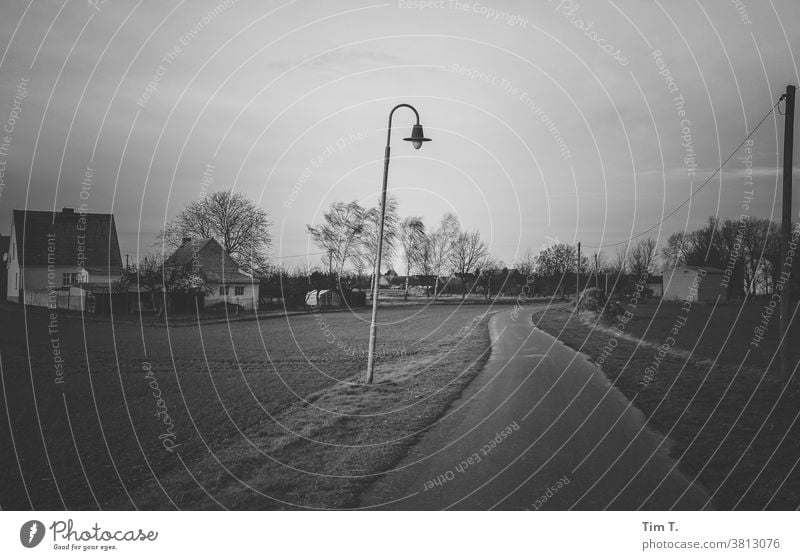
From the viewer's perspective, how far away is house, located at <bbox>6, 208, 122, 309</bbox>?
44.7m

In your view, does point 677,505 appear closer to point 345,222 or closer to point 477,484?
point 477,484

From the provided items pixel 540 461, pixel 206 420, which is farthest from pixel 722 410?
pixel 206 420

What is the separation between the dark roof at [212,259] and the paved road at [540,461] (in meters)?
37.7

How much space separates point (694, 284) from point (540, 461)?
63856 millimetres

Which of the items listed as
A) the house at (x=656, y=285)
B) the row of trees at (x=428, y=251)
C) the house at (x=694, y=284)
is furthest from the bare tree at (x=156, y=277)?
the house at (x=656, y=285)

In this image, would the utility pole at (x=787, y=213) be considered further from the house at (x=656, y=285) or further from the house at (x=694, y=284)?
the house at (x=656, y=285)

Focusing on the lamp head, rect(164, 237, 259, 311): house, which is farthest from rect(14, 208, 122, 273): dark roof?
the lamp head

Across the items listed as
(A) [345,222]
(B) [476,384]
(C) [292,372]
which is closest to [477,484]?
(B) [476,384]

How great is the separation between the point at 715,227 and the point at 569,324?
211 feet

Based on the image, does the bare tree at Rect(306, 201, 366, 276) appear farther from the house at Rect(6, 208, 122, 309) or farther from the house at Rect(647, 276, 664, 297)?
the house at Rect(647, 276, 664, 297)

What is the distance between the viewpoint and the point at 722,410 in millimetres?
9469

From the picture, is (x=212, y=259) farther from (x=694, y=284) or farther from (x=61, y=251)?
(x=694, y=284)

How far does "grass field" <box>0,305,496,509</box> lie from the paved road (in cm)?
53
